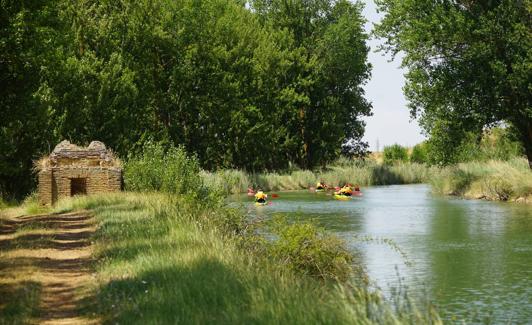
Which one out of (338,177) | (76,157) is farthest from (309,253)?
(338,177)

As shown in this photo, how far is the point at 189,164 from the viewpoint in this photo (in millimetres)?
28234

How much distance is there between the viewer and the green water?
14297 mm

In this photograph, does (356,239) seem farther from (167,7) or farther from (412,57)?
(167,7)

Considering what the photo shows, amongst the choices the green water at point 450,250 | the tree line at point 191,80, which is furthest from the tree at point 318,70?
the green water at point 450,250

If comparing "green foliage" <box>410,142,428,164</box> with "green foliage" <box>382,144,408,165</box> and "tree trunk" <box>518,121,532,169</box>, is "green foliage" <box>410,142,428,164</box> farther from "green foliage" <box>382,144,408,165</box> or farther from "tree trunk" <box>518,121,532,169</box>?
"tree trunk" <box>518,121,532,169</box>

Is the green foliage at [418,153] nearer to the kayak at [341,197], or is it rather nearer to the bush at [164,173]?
the kayak at [341,197]

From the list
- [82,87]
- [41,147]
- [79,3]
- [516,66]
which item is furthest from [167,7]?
[516,66]

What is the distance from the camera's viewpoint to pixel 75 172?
99.4 ft

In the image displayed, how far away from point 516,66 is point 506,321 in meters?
26.5

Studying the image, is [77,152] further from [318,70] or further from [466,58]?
[318,70]

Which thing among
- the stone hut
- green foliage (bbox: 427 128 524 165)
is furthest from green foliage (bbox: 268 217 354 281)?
green foliage (bbox: 427 128 524 165)

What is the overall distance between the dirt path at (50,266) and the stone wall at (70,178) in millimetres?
7671

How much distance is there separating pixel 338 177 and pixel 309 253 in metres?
44.9

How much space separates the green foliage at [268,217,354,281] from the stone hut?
1490 cm
